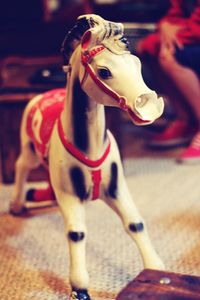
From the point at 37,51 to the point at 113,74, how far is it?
1.46 meters

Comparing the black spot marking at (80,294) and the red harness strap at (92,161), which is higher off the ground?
the red harness strap at (92,161)

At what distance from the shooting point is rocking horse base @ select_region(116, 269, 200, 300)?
1070 millimetres

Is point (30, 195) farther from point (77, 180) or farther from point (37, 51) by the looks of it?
point (37, 51)

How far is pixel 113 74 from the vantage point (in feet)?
3.69

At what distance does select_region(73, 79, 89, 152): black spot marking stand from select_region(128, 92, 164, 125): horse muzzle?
0.52ft

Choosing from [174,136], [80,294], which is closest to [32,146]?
[80,294]

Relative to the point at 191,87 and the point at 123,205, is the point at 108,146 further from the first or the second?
the point at 191,87

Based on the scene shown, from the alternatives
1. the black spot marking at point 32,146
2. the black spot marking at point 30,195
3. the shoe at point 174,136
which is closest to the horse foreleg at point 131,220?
the black spot marking at point 32,146

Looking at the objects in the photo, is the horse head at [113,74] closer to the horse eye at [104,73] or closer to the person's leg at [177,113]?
the horse eye at [104,73]

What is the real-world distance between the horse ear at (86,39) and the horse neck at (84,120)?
0.24 ft

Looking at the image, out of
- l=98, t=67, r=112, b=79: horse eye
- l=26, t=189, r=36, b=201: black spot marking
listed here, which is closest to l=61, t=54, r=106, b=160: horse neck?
l=98, t=67, r=112, b=79: horse eye

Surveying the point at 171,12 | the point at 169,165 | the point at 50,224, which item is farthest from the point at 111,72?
the point at 171,12

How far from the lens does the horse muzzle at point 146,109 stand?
110cm

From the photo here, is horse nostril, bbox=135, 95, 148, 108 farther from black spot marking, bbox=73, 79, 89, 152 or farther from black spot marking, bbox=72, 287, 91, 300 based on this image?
black spot marking, bbox=72, 287, 91, 300
